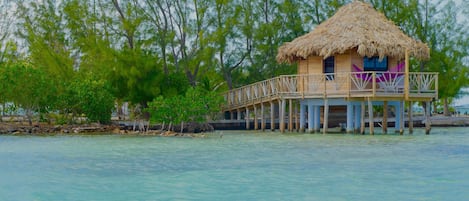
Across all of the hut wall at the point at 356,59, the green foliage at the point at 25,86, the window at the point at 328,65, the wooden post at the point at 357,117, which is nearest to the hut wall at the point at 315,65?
the window at the point at 328,65

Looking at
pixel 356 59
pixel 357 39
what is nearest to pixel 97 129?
pixel 356 59

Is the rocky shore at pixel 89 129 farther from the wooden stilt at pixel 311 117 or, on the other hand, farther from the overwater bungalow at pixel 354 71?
the wooden stilt at pixel 311 117

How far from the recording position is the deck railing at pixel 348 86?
22250 mm

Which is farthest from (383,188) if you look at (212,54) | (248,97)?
(212,54)

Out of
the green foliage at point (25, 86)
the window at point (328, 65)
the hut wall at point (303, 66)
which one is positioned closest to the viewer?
the window at point (328, 65)

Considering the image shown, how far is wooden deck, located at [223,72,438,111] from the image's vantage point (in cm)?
2219

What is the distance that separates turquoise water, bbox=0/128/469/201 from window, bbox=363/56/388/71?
5044 millimetres

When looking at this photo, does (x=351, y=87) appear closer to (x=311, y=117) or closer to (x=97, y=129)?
(x=311, y=117)

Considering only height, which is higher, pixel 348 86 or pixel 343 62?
pixel 343 62

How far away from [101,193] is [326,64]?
52.7 feet

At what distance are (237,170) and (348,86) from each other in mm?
10800

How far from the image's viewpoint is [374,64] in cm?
2442

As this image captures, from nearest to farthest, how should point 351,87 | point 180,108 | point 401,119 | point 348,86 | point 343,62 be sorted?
point 348,86
point 351,87
point 401,119
point 180,108
point 343,62

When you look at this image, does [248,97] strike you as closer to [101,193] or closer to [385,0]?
[385,0]
